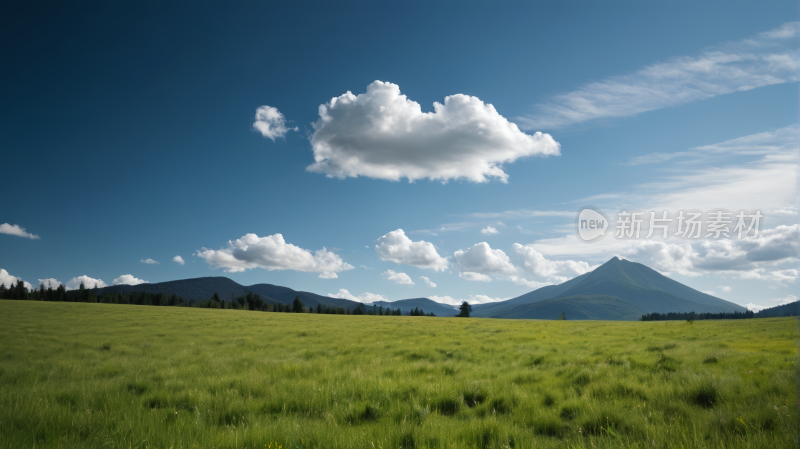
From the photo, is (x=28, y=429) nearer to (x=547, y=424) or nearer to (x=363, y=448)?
(x=363, y=448)

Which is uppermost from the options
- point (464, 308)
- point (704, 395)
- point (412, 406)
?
point (704, 395)

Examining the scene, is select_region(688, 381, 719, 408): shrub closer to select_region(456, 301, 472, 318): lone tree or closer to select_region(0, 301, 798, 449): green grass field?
select_region(0, 301, 798, 449): green grass field

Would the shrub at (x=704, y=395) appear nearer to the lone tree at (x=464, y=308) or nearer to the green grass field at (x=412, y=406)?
the green grass field at (x=412, y=406)

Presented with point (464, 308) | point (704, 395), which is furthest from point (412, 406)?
point (464, 308)

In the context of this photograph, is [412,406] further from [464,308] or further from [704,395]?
[464,308]

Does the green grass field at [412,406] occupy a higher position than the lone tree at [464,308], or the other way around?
the green grass field at [412,406]

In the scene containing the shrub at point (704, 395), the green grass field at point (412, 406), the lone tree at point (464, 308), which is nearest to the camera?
the green grass field at point (412, 406)

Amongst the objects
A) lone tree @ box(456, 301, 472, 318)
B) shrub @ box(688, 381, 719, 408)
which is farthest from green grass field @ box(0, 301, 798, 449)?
lone tree @ box(456, 301, 472, 318)

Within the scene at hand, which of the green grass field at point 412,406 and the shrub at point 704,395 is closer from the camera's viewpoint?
the green grass field at point 412,406

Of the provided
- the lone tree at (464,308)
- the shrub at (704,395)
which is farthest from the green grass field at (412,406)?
the lone tree at (464,308)

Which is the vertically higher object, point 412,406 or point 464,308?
point 412,406

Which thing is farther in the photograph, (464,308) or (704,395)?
(464,308)

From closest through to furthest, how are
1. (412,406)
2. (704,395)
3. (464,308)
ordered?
(412,406), (704,395), (464,308)

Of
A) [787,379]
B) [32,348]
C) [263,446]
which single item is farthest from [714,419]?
[32,348]
